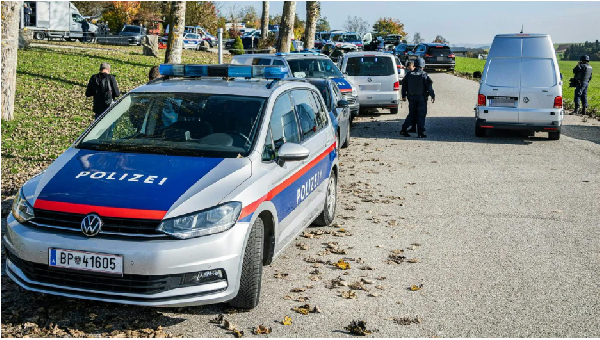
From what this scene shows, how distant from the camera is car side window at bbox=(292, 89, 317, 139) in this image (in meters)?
7.12

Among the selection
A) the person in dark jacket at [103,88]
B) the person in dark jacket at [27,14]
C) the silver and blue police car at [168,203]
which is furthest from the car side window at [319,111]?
the person in dark jacket at [27,14]

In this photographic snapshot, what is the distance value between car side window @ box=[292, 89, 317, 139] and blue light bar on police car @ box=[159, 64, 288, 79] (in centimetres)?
32

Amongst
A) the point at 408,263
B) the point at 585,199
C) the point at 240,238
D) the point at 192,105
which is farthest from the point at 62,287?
the point at 585,199

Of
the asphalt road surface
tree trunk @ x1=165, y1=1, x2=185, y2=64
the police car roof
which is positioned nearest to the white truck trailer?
tree trunk @ x1=165, y1=1, x2=185, y2=64

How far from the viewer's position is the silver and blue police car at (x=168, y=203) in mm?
4871

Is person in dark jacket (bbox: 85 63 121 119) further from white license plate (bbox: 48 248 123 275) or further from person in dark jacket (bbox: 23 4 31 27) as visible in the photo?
person in dark jacket (bbox: 23 4 31 27)

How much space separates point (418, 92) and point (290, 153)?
10.9 metres

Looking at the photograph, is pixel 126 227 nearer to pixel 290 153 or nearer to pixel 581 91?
pixel 290 153

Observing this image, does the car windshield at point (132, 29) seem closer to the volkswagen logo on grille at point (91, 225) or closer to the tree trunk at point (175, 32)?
the tree trunk at point (175, 32)

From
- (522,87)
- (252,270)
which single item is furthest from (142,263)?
(522,87)

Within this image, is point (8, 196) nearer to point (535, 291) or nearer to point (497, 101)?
point (535, 291)

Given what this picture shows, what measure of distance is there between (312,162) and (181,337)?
263cm

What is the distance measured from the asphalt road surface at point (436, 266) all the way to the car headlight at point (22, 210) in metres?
0.75

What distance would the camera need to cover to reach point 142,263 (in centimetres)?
479
